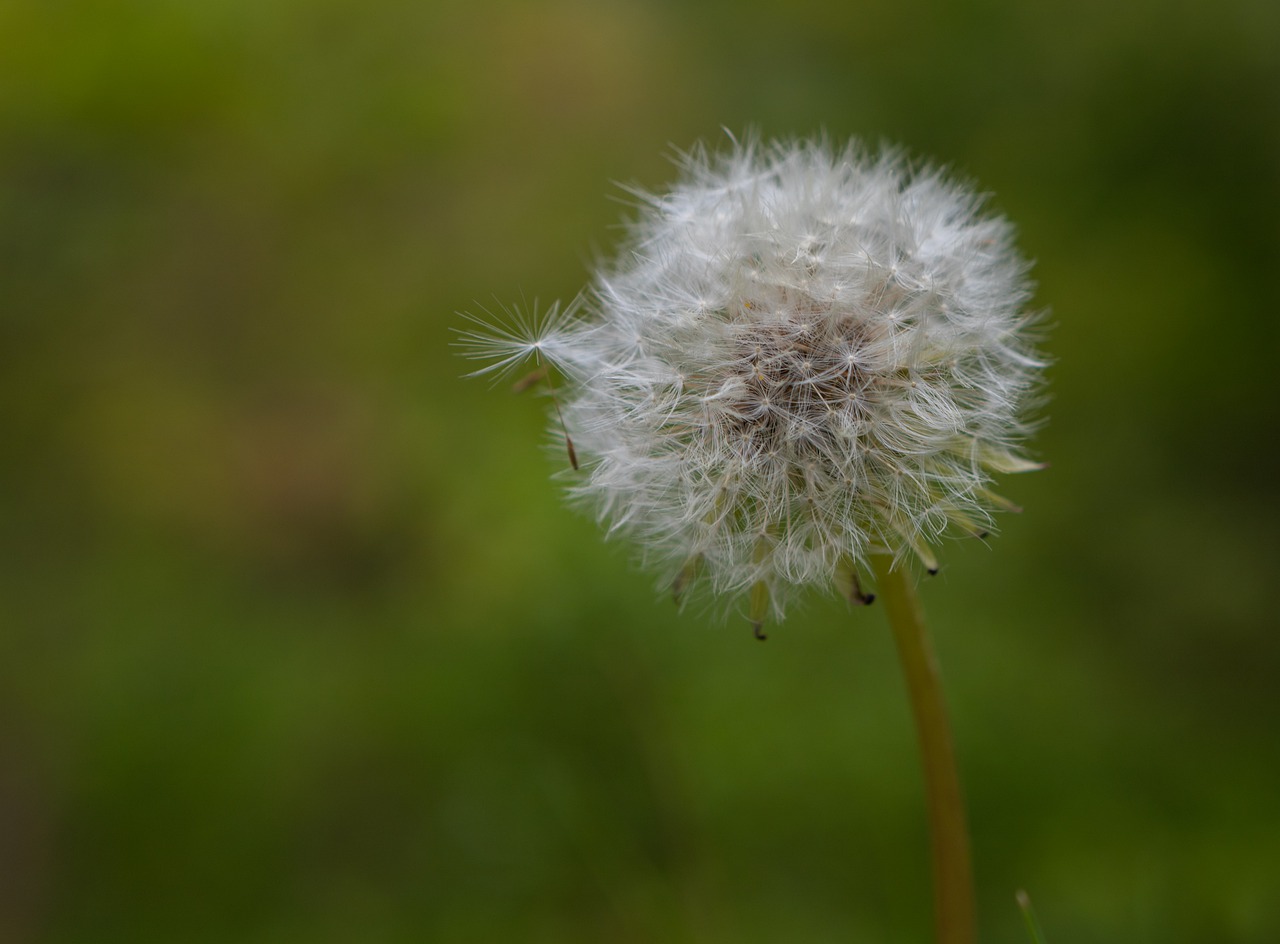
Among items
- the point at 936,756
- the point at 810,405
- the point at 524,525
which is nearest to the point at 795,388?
the point at 810,405

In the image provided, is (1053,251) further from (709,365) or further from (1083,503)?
(709,365)

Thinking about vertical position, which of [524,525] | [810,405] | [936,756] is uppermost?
[524,525]

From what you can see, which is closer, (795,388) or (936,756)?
(936,756)

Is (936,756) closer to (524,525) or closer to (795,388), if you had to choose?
(795,388)

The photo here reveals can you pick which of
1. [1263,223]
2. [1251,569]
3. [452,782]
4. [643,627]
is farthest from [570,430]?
[1263,223]

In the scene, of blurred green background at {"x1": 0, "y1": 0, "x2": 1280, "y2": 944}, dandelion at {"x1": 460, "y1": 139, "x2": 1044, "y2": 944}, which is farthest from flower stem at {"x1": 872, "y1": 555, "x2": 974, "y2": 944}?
Answer: blurred green background at {"x1": 0, "y1": 0, "x2": 1280, "y2": 944}

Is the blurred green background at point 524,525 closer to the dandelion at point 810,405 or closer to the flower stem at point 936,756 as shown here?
the dandelion at point 810,405

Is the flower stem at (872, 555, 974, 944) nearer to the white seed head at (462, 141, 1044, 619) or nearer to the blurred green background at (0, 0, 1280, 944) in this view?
the white seed head at (462, 141, 1044, 619)

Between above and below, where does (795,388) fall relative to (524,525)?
below
